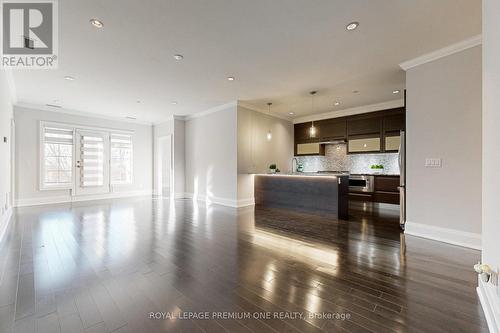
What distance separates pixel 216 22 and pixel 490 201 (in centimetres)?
319

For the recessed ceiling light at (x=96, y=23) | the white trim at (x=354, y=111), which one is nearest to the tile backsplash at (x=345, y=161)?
the white trim at (x=354, y=111)

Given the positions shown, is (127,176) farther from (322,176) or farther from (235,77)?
(322,176)

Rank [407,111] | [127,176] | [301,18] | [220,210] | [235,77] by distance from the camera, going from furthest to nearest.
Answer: [127,176] < [220,210] < [235,77] < [407,111] < [301,18]

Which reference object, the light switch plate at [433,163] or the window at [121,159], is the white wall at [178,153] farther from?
the light switch plate at [433,163]

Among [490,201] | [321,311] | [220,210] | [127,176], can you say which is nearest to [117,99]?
[127,176]

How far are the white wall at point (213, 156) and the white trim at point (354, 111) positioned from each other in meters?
2.88

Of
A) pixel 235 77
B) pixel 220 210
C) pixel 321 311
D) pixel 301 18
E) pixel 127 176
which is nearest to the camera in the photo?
pixel 321 311

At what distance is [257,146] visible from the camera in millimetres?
6555

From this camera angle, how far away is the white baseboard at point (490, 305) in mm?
1376

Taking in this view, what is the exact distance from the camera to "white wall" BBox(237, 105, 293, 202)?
608cm

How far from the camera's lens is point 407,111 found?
3.62 metres

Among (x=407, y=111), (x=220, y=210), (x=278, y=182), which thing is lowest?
(x=220, y=210)

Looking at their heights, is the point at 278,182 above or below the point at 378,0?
below

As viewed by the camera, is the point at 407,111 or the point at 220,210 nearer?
the point at 407,111
